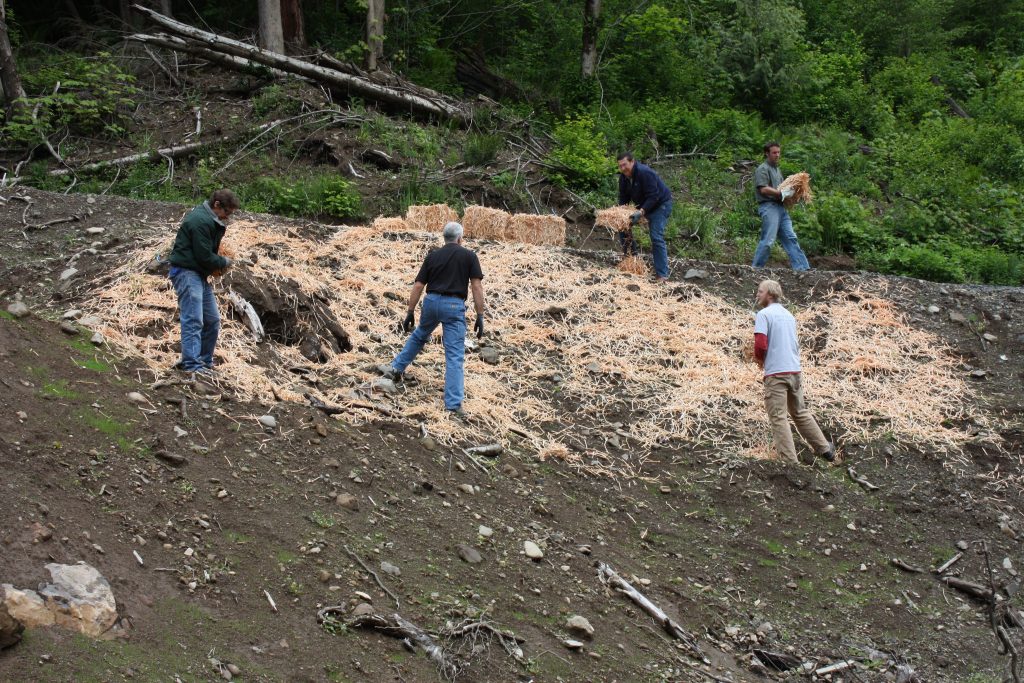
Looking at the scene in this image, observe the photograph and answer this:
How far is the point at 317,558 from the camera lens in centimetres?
582

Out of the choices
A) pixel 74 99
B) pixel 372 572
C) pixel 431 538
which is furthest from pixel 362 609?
pixel 74 99

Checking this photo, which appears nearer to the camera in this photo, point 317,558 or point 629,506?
point 317,558

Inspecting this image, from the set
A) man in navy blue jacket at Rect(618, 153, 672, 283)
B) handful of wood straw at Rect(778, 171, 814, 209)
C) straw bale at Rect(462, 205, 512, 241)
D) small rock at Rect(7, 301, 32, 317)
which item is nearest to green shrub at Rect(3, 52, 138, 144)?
straw bale at Rect(462, 205, 512, 241)

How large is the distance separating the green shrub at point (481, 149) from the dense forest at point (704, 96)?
0.03 m

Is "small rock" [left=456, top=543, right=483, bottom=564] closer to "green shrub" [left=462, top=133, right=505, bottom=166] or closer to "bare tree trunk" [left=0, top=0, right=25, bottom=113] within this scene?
"green shrub" [left=462, top=133, right=505, bottom=166]

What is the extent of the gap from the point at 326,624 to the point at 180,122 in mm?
12542

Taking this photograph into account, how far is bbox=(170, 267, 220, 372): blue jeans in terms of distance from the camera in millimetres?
7316

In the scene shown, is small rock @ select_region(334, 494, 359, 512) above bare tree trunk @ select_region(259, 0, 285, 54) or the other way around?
the other way around

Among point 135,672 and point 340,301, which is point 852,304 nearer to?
point 340,301

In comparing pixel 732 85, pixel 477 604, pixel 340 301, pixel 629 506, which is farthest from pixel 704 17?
pixel 477 604

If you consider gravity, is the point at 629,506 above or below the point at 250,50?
below

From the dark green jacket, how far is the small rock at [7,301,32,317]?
Answer: 4.15ft

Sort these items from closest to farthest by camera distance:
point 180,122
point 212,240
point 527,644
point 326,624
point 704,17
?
point 326,624 → point 527,644 → point 212,240 → point 180,122 → point 704,17

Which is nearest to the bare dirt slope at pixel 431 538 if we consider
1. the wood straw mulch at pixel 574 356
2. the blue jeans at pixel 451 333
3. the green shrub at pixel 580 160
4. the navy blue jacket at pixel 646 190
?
the wood straw mulch at pixel 574 356
